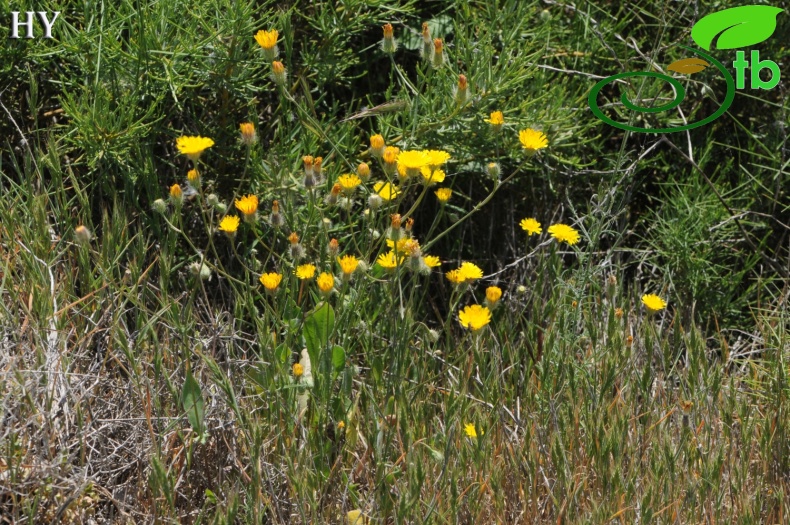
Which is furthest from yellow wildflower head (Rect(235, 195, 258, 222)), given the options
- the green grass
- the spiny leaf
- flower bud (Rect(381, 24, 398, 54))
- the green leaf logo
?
the green leaf logo

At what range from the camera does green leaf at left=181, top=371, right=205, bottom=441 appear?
7.45 feet

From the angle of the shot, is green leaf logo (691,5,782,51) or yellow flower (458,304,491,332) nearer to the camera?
yellow flower (458,304,491,332)

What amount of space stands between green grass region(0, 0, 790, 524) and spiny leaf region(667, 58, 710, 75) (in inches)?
3.5

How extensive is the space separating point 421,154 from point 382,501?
2.67ft

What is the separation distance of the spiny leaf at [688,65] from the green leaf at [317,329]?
159 cm

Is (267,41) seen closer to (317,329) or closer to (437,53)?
(437,53)

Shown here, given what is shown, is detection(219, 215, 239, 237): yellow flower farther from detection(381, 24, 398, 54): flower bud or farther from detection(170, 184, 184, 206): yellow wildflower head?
detection(381, 24, 398, 54): flower bud

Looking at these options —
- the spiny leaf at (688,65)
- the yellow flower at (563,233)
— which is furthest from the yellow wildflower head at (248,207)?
the spiny leaf at (688,65)

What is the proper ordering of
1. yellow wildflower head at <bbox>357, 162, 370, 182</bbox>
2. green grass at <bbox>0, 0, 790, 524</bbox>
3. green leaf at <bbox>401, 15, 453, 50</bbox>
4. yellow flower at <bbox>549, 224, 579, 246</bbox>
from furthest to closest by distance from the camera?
1. green leaf at <bbox>401, 15, 453, 50</bbox>
2. yellow flower at <bbox>549, 224, 579, 246</bbox>
3. yellow wildflower head at <bbox>357, 162, 370, 182</bbox>
4. green grass at <bbox>0, 0, 790, 524</bbox>

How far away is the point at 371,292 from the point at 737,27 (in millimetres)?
1628

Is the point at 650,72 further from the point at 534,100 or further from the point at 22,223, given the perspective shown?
the point at 22,223

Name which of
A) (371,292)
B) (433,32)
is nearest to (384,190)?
(371,292)

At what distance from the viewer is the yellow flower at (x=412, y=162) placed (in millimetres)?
2389

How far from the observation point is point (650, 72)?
331 centimetres
